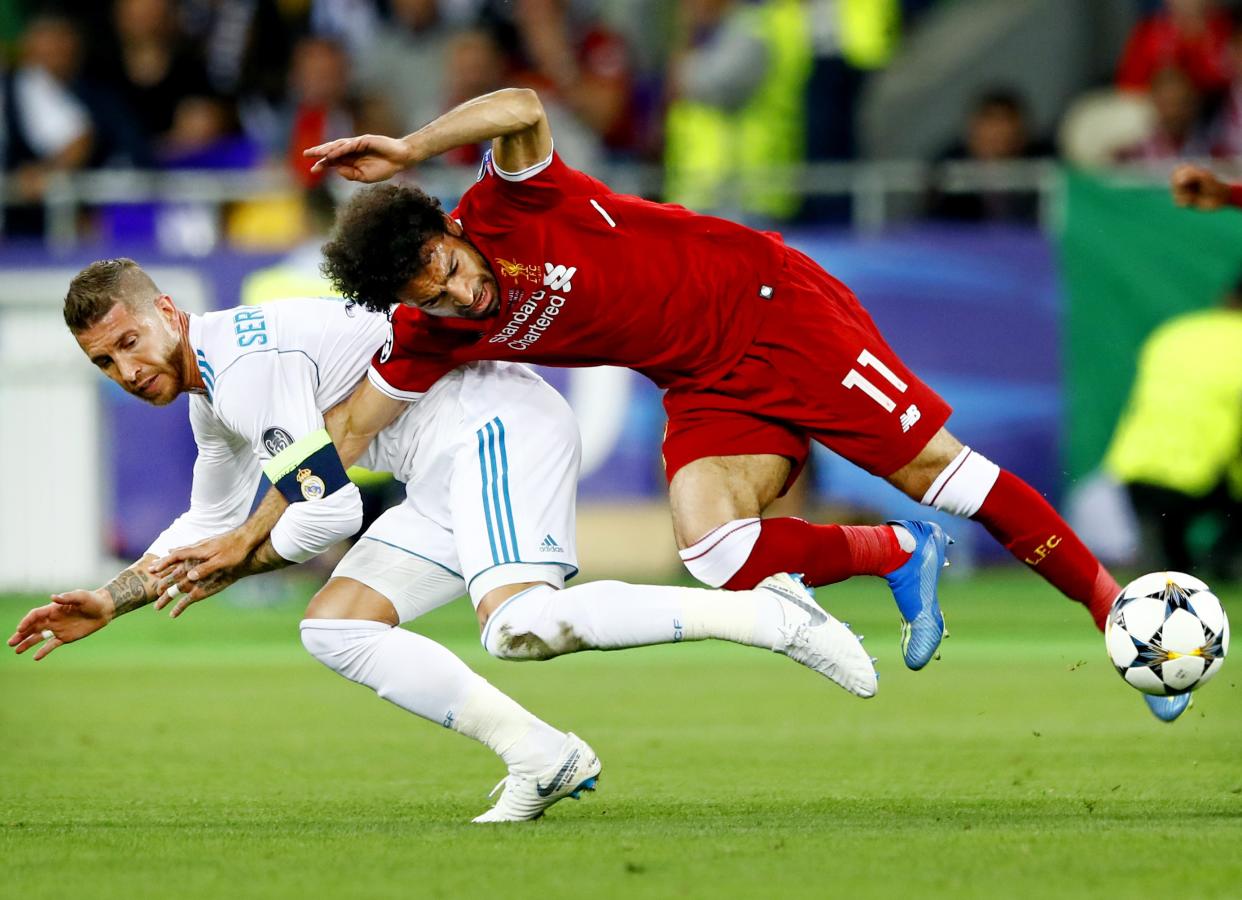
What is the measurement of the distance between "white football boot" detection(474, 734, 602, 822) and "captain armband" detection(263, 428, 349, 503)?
1011 mm

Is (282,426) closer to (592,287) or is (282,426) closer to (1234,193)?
(592,287)

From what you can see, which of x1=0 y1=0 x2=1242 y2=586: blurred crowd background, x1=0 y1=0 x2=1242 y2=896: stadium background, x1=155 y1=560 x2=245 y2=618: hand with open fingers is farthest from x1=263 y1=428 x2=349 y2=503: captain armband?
x1=0 y1=0 x2=1242 y2=586: blurred crowd background

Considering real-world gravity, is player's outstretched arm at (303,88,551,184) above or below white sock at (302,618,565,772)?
above

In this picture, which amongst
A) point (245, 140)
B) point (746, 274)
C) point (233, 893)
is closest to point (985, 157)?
point (245, 140)

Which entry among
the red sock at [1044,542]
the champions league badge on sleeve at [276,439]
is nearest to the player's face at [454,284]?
the champions league badge on sleeve at [276,439]

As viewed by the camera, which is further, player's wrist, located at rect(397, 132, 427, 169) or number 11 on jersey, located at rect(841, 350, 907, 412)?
number 11 on jersey, located at rect(841, 350, 907, 412)

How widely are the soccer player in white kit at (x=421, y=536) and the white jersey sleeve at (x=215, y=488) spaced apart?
0.02 metres

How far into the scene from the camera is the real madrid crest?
6.11m

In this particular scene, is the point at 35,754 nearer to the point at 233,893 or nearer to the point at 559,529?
the point at 559,529

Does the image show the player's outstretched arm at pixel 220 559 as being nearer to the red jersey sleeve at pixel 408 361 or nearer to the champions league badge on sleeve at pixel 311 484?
the champions league badge on sleeve at pixel 311 484

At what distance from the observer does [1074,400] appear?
14.6 meters

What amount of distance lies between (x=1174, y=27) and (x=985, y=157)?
1.89m

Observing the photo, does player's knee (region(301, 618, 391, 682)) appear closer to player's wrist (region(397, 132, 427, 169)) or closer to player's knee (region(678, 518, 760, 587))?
player's knee (region(678, 518, 760, 587))

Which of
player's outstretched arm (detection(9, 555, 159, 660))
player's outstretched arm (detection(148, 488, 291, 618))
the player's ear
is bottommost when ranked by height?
player's outstretched arm (detection(9, 555, 159, 660))
